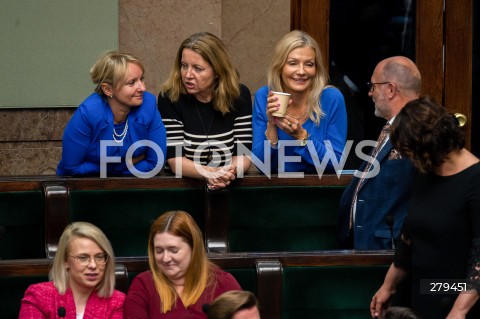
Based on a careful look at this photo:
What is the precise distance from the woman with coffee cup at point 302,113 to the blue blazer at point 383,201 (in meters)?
0.62

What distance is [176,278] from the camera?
4777mm

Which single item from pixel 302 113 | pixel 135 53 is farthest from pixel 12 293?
pixel 135 53

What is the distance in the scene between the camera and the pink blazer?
4.65 m

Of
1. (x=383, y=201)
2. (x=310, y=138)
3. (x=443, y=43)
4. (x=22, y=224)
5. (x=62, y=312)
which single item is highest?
(x=443, y=43)

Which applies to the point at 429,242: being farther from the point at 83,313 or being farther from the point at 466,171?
the point at 83,313

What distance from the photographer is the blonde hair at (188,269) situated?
186 inches

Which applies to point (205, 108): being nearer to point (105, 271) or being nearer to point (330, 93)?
point (330, 93)

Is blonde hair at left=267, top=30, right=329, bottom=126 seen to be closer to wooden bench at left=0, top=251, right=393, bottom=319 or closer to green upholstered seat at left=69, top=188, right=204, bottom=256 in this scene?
green upholstered seat at left=69, top=188, right=204, bottom=256

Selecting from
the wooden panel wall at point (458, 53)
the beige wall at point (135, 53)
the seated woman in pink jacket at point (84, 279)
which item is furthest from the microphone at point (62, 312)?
the wooden panel wall at point (458, 53)

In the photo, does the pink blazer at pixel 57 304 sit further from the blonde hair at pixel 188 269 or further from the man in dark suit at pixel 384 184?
the man in dark suit at pixel 384 184

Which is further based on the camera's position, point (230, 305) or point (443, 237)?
point (443, 237)

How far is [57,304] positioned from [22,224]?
2.89ft

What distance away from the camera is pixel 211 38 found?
5957 millimetres

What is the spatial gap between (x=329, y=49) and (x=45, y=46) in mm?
1898
